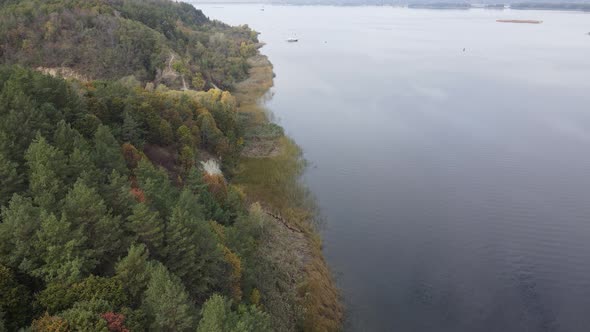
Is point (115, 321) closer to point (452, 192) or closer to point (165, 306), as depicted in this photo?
point (165, 306)

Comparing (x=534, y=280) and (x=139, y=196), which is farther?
(x=534, y=280)

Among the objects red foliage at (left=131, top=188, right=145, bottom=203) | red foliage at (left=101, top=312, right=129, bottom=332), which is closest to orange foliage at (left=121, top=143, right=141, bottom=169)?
red foliage at (left=131, top=188, right=145, bottom=203)

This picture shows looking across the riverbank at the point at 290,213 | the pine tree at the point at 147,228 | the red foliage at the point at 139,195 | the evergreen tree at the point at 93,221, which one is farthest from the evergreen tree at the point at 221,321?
the riverbank at the point at 290,213

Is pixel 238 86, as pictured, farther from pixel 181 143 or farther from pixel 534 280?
pixel 534 280

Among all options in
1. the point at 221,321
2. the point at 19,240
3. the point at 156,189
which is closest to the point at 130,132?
the point at 156,189

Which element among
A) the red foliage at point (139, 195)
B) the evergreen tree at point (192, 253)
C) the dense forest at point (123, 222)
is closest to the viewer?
the dense forest at point (123, 222)

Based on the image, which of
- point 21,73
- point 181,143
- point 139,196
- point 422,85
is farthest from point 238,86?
point 139,196

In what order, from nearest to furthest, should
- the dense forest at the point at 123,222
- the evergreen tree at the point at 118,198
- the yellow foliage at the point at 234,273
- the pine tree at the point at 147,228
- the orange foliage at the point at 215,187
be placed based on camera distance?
the dense forest at the point at 123,222, the pine tree at the point at 147,228, the evergreen tree at the point at 118,198, the yellow foliage at the point at 234,273, the orange foliage at the point at 215,187

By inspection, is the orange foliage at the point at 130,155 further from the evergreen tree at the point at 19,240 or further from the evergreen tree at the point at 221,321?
the evergreen tree at the point at 221,321
